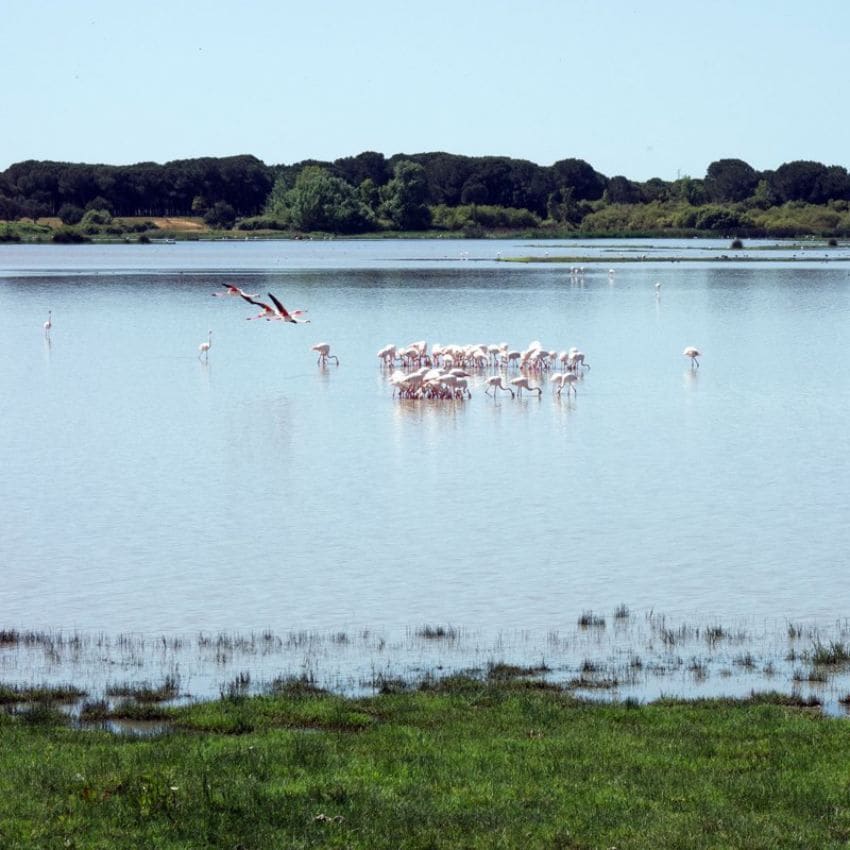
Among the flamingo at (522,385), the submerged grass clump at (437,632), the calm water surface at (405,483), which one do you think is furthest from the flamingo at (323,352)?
the submerged grass clump at (437,632)

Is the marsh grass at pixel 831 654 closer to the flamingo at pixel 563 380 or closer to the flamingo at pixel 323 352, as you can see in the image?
the flamingo at pixel 563 380

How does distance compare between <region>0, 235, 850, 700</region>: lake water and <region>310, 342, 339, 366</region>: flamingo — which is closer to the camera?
<region>0, 235, 850, 700</region>: lake water

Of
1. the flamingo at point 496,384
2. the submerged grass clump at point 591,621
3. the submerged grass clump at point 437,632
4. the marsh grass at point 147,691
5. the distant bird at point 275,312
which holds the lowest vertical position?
the submerged grass clump at point 591,621

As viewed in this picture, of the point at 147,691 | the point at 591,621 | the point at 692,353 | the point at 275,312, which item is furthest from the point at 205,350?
the point at 147,691

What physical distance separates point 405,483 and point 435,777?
14731 millimetres

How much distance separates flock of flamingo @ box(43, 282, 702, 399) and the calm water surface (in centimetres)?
61

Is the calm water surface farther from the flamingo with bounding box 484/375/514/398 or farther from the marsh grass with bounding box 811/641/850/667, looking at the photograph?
the marsh grass with bounding box 811/641/850/667

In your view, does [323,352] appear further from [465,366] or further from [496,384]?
[496,384]

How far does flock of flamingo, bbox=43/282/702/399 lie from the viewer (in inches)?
1447

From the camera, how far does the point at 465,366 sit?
42.8 metres

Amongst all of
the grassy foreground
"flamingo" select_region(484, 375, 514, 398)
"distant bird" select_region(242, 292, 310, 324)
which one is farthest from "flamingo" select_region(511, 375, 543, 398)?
the grassy foreground

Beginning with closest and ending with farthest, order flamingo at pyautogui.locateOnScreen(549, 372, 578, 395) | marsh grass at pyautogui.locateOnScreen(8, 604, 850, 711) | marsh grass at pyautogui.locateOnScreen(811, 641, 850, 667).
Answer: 1. marsh grass at pyautogui.locateOnScreen(8, 604, 850, 711)
2. marsh grass at pyautogui.locateOnScreen(811, 641, 850, 667)
3. flamingo at pyautogui.locateOnScreen(549, 372, 578, 395)

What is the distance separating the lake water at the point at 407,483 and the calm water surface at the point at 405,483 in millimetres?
64

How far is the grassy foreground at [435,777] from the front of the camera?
31.9 ft
